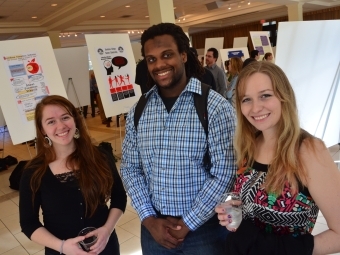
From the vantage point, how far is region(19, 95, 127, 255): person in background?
135 cm

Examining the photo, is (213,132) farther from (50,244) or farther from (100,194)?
(50,244)

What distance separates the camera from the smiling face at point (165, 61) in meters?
1.27

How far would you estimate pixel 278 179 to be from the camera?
1012 mm

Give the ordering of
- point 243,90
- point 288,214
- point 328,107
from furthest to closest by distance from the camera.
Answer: point 328,107 < point 243,90 < point 288,214

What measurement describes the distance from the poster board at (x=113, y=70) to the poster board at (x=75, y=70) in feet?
Answer: 3.74

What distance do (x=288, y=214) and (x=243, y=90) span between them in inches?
19.2

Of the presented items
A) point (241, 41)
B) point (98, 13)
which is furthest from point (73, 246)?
point (241, 41)

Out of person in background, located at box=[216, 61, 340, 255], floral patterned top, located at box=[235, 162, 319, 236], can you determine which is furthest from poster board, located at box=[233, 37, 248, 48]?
floral patterned top, located at box=[235, 162, 319, 236]

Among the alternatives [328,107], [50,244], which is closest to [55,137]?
[50,244]

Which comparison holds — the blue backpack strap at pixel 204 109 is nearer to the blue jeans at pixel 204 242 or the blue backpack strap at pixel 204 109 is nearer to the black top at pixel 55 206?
the blue jeans at pixel 204 242

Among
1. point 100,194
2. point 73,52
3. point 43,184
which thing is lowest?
point 100,194

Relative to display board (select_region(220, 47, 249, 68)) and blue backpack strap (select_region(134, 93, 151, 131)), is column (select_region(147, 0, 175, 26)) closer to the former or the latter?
display board (select_region(220, 47, 249, 68))

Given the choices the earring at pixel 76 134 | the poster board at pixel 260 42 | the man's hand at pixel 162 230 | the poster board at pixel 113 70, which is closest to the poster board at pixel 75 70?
the poster board at pixel 113 70

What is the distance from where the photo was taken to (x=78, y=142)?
4.99 feet
